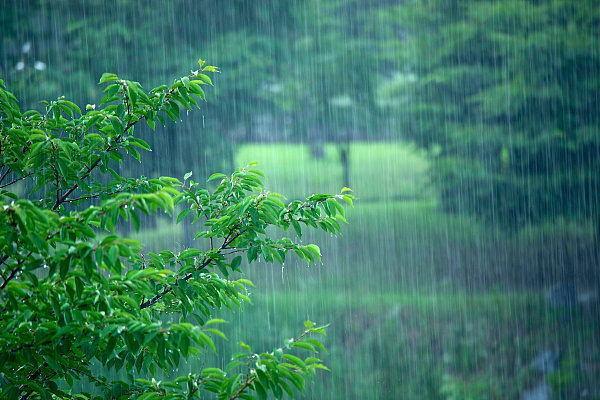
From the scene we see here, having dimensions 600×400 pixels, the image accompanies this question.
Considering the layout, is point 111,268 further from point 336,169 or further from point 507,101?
point 336,169

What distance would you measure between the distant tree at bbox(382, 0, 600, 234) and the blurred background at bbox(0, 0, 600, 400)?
0.02 metres

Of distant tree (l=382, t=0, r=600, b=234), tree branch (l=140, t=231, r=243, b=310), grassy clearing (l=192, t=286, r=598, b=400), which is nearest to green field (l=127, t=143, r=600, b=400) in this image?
grassy clearing (l=192, t=286, r=598, b=400)

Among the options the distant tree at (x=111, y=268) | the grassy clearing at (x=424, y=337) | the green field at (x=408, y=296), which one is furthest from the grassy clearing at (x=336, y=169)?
the distant tree at (x=111, y=268)

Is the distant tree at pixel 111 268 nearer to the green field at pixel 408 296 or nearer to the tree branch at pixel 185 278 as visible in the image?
the tree branch at pixel 185 278

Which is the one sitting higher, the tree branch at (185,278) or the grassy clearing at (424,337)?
the tree branch at (185,278)

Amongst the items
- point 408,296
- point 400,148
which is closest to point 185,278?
point 408,296

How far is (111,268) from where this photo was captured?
200 cm

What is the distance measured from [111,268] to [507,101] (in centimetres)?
868

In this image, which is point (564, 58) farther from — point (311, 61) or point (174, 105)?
point (174, 105)

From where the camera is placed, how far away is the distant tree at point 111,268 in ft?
6.39

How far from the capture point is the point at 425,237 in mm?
10570

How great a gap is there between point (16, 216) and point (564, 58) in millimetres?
8744

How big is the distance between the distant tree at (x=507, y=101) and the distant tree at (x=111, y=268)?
7.59 m

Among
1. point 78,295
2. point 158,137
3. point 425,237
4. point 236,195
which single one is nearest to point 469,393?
point 425,237
